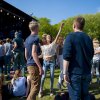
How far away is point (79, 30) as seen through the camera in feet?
18.3

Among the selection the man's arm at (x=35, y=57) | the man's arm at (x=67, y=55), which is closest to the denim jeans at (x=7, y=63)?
the man's arm at (x=35, y=57)

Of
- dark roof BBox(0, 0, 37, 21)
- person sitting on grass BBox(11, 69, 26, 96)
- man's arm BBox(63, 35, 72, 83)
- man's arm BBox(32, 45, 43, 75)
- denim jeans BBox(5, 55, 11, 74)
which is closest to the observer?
man's arm BBox(63, 35, 72, 83)

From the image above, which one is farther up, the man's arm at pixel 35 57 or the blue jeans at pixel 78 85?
the man's arm at pixel 35 57

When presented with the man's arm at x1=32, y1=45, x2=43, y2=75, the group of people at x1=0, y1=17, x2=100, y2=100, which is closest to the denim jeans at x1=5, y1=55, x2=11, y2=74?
the group of people at x1=0, y1=17, x2=100, y2=100

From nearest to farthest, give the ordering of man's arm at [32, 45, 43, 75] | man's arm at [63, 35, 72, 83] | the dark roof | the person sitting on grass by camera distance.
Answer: man's arm at [63, 35, 72, 83] → man's arm at [32, 45, 43, 75] → the person sitting on grass → the dark roof

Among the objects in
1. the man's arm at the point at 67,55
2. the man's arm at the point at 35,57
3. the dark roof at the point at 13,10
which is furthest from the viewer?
the dark roof at the point at 13,10

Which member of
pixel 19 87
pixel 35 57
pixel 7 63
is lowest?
pixel 19 87

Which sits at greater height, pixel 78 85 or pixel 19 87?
pixel 78 85

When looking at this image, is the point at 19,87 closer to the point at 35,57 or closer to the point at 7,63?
the point at 35,57

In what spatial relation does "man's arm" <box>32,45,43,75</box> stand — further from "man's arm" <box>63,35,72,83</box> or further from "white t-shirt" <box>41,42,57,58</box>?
"white t-shirt" <box>41,42,57,58</box>

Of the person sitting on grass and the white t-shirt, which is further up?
the white t-shirt

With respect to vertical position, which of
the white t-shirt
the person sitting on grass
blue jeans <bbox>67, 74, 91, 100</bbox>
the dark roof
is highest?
the dark roof

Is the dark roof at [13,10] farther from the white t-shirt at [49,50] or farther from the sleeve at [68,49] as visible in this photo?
the sleeve at [68,49]

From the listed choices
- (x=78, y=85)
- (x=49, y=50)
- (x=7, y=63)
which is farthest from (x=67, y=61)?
(x=7, y=63)
